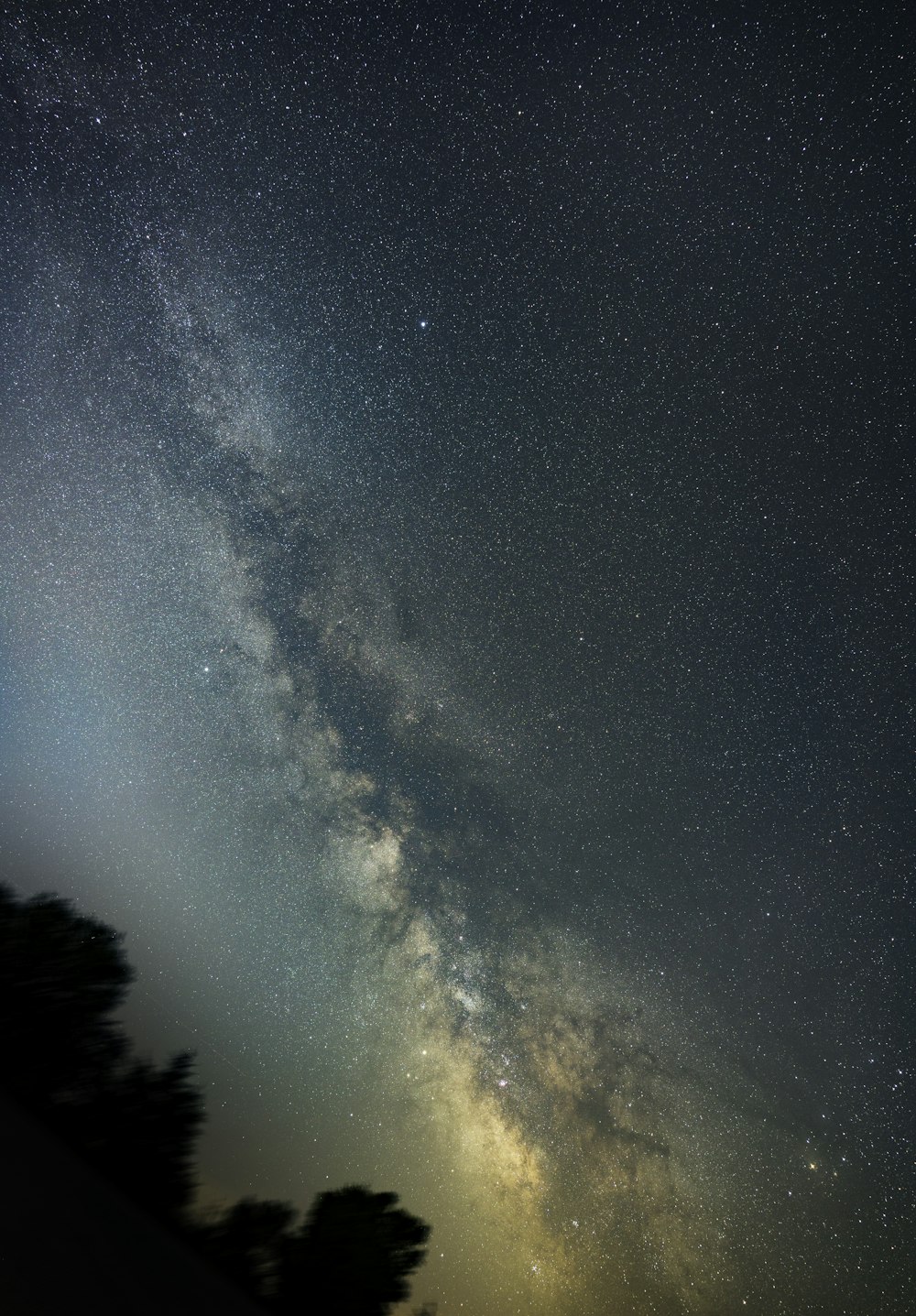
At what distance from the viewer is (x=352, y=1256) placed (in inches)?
215

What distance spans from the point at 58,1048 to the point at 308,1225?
2.89 m

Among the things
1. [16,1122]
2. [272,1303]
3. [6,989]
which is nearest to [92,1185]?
[16,1122]

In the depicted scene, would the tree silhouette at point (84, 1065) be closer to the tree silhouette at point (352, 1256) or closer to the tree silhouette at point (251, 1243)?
the tree silhouette at point (251, 1243)

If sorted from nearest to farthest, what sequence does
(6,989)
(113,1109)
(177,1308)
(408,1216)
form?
(177,1308) < (6,989) < (113,1109) < (408,1216)

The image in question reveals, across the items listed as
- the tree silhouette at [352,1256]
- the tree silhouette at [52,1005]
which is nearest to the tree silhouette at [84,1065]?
the tree silhouette at [52,1005]

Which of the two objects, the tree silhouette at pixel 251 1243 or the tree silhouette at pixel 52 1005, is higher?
the tree silhouette at pixel 52 1005

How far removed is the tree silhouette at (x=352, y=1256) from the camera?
16.9ft

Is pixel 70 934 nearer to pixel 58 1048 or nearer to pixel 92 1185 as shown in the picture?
pixel 58 1048

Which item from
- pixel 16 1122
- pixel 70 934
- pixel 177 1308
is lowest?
pixel 177 1308

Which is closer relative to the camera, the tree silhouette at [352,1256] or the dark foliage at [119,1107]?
the dark foliage at [119,1107]

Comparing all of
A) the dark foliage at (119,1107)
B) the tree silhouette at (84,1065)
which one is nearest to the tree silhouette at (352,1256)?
the dark foliage at (119,1107)

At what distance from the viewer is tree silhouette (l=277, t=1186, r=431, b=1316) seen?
5.16 m

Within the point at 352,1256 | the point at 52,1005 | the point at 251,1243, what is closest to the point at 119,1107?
the point at 52,1005

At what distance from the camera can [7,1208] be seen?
3168mm
